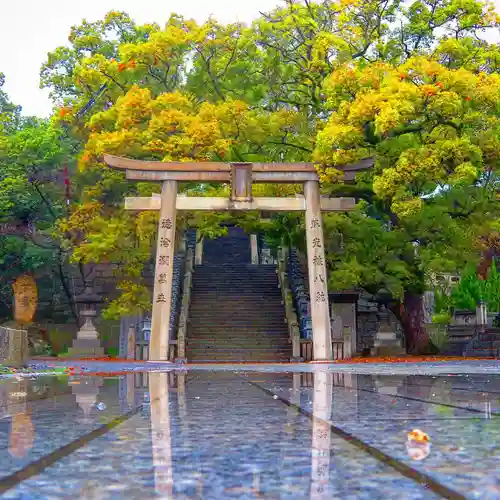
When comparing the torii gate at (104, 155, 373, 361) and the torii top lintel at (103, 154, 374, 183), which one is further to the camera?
the torii top lintel at (103, 154, 374, 183)

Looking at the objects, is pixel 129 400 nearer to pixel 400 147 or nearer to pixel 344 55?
pixel 400 147

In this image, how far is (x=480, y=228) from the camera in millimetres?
22219

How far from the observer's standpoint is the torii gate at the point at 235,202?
21391 mm

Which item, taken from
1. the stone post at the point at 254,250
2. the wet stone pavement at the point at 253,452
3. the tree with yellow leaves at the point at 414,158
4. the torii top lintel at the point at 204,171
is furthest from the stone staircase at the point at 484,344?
the wet stone pavement at the point at 253,452

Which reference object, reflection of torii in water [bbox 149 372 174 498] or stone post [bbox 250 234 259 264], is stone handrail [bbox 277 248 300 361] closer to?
stone post [bbox 250 234 259 264]

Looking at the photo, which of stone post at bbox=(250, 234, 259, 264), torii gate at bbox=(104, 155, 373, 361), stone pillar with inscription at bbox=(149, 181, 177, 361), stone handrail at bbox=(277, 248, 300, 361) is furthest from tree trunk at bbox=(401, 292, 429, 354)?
→ stone post at bbox=(250, 234, 259, 264)

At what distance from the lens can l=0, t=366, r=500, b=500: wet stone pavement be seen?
5.78ft

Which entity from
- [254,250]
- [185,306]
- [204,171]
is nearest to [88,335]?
[185,306]

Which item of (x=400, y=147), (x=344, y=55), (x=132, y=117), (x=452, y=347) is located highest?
(x=344, y=55)

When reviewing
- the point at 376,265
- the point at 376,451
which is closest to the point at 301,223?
the point at 376,265

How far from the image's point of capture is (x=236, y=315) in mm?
26969

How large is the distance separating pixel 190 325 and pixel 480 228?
31.6 feet

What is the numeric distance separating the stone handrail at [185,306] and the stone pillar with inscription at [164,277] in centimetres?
100

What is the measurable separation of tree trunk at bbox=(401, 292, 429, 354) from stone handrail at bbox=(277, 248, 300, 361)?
3.34 metres
